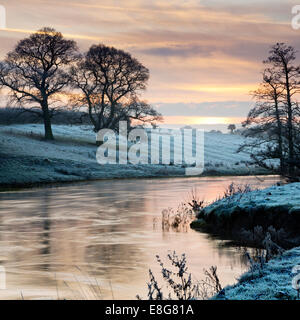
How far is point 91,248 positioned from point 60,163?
1328 inches

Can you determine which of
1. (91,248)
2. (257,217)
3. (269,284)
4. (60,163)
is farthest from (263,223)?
(60,163)

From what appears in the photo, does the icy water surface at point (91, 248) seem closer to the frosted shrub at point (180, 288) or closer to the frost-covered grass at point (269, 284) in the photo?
the frosted shrub at point (180, 288)

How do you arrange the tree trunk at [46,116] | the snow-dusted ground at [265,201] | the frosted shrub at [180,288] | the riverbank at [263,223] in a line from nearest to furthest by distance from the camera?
the frosted shrub at [180,288], the riverbank at [263,223], the snow-dusted ground at [265,201], the tree trunk at [46,116]

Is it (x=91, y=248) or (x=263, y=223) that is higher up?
(x=263, y=223)

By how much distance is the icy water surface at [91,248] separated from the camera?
10.4 meters

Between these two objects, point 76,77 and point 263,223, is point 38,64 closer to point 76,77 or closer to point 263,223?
point 76,77

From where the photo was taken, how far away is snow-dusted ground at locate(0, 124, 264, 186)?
4356 cm

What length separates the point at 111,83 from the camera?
202 ft

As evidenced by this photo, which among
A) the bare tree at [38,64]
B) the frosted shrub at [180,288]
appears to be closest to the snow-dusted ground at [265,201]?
the frosted shrub at [180,288]

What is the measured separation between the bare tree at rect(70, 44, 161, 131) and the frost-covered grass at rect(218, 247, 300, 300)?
52.8m

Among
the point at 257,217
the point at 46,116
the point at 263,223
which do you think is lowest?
the point at 263,223

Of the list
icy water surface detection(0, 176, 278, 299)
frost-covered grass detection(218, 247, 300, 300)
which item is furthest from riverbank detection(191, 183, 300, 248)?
frost-covered grass detection(218, 247, 300, 300)

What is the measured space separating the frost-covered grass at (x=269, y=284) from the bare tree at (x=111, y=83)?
173 feet

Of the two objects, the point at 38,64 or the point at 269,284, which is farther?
the point at 38,64
